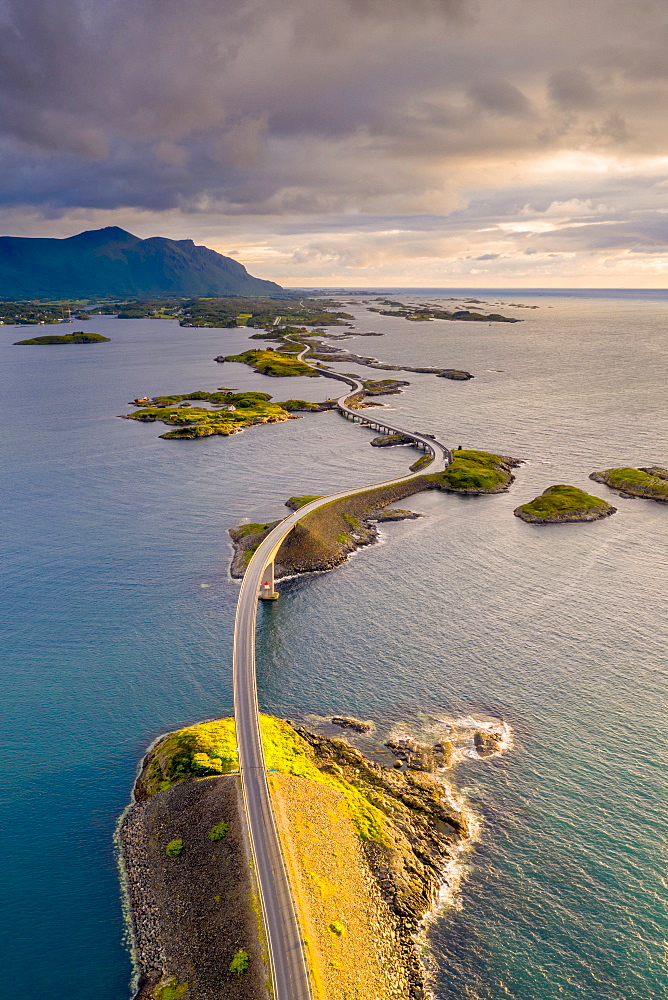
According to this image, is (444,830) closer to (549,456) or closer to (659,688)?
(659,688)

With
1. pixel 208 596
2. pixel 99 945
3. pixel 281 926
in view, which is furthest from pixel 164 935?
pixel 208 596

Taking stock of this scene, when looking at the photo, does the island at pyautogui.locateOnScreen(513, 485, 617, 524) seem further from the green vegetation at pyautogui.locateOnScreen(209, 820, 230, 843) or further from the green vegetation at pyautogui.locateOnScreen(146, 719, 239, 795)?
the green vegetation at pyautogui.locateOnScreen(209, 820, 230, 843)

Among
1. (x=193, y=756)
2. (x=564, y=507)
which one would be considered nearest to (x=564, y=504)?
(x=564, y=507)

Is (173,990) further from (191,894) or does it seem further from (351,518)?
(351,518)

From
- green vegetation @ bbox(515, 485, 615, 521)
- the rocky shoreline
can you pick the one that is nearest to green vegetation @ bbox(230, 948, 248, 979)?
the rocky shoreline

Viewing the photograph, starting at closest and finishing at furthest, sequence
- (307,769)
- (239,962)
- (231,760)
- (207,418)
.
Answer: (239,962)
(307,769)
(231,760)
(207,418)

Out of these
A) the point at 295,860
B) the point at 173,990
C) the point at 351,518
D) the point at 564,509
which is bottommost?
the point at 173,990
